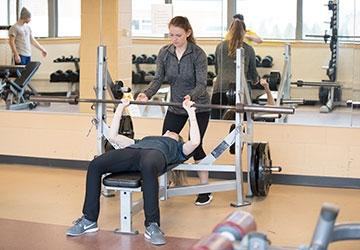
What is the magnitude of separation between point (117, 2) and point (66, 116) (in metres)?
1.19

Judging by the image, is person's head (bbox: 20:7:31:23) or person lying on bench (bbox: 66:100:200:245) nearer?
person lying on bench (bbox: 66:100:200:245)

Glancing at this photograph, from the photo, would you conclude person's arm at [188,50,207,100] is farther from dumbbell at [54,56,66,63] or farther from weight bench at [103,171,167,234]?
dumbbell at [54,56,66,63]

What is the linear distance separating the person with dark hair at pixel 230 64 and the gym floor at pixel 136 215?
786 mm

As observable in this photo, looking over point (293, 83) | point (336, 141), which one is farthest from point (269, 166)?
point (293, 83)

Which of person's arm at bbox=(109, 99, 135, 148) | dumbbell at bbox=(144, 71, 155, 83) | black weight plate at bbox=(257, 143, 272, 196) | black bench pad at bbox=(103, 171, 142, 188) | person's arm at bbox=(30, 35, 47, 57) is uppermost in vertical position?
person's arm at bbox=(30, 35, 47, 57)

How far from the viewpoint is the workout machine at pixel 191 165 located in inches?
157

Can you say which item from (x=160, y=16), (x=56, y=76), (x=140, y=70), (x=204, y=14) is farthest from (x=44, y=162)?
(x=204, y=14)

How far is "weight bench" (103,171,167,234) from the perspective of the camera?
392 cm

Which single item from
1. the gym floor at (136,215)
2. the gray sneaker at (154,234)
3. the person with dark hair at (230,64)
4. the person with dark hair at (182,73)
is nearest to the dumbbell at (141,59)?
the person with dark hair at (230,64)

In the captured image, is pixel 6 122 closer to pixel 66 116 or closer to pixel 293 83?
pixel 66 116

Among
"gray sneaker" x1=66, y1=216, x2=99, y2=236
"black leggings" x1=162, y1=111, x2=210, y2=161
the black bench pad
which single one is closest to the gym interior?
"black leggings" x1=162, y1=111, x2=210, y2=161

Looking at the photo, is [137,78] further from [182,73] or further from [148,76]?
[182,73]

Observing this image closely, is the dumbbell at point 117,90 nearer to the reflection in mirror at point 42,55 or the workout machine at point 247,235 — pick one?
the reflection in mirror at point 42,55

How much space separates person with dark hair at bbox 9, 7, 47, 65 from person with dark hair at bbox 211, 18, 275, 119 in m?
1.88
